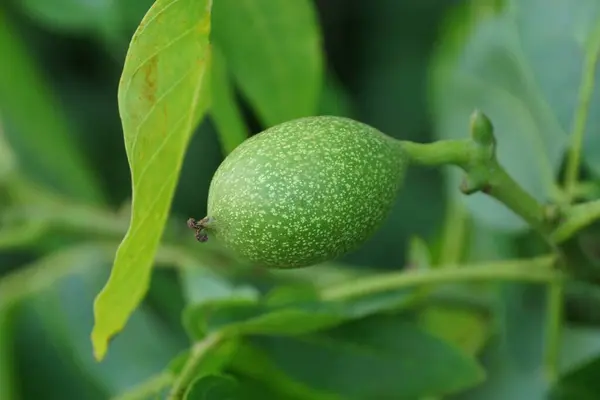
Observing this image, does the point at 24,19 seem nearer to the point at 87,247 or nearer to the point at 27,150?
the point at 27,150

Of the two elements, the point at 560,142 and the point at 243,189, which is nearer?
the point at 243,189

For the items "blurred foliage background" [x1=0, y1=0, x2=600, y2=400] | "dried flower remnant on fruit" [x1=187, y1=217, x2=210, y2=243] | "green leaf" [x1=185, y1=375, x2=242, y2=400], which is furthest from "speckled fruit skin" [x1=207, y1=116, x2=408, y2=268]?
"blurred foliage background" [x1=0, y1=0, x2=600, y2=400]

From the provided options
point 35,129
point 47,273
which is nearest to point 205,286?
point 47,273

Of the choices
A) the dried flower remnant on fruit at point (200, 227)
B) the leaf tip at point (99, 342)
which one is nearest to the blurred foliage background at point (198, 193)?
the leaf tip at point (99, 342)

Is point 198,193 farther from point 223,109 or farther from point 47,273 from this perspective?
point 223,109

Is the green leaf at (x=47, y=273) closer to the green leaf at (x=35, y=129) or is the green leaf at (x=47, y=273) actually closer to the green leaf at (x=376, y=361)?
the green leaf at (x=35, y=129)

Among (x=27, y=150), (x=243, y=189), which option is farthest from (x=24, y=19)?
(x=243, y=189)

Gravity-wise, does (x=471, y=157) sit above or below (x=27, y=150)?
above
